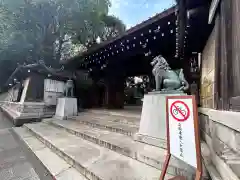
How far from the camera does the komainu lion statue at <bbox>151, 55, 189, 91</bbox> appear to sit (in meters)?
2.49

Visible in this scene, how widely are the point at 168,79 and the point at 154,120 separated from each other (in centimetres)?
69

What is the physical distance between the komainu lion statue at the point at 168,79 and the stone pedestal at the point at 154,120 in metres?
0.11

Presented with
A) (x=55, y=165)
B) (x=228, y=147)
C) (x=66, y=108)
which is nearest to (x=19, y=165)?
(x=55, y=165)

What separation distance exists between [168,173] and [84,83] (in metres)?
7.39

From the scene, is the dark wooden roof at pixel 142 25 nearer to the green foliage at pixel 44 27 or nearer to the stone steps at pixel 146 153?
the stone steps at pixel 146 153

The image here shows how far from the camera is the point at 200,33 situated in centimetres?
387

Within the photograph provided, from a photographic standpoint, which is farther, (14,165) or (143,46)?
(143,46)

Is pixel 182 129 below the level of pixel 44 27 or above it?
below

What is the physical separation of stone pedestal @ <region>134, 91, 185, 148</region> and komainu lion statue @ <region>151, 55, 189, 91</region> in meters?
0.11

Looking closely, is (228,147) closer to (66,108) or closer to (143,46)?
(143,46)

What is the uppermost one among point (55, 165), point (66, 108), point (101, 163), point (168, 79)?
point (168, 79)

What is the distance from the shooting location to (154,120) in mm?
2537

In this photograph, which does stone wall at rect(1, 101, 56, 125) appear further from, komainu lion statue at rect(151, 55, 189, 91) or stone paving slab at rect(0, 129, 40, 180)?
komainu lion statue at rect(151, 55, 189, 91)

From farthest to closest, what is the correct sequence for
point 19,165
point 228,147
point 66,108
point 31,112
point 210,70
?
1. point 31,112
2. point 66,108
3. point 210,70
4. point 19,165
5. point 228,147
